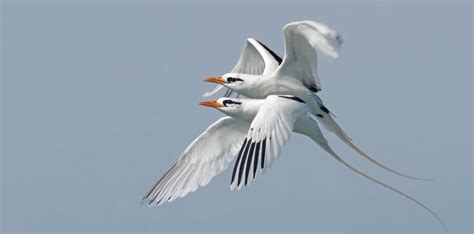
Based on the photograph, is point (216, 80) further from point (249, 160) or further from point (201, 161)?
point (249, 160)

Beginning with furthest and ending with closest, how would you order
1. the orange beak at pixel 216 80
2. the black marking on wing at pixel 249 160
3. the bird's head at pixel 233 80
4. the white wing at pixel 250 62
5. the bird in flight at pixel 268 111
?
the white wing at pixel 250 62, the orange beak at pixel 216 80, the bird's head at pixel 233 80, the bird in flight at pixel 268 111, the black marking on wing at pixel 249 160

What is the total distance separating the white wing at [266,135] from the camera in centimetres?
2124

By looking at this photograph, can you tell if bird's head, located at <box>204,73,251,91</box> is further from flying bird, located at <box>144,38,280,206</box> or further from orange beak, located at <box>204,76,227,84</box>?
flying bird, located at <box>144,38,280,206</box>

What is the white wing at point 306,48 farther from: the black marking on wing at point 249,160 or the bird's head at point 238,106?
the black marking on wing at point 249,160

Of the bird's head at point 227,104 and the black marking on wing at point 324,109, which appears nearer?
the bird's head at point 227,104

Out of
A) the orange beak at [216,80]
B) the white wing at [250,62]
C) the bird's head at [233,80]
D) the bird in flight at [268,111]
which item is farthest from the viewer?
the white wing at [250,62]

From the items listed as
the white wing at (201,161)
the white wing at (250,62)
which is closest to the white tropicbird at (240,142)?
the white wing at (201,161)

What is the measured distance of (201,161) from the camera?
2558 cm

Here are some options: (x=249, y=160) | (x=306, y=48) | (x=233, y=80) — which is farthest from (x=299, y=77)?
(x=249, y=160)

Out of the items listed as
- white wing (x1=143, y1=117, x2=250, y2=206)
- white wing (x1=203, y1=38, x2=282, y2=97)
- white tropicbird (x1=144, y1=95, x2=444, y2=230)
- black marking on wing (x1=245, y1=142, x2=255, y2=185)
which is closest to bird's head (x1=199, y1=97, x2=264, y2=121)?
white tropicbird (x1=144, y1=95, x2=444, y2=230)

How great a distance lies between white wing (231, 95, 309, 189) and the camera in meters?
21.2

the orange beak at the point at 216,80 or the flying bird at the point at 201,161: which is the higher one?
the orange beak at the point at 216,80

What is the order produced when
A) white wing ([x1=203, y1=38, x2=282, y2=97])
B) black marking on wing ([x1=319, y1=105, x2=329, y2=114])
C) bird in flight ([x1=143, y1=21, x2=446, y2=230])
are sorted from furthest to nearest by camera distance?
white wing ([x1=203, y1=38, x2=282, y2=97]), black marking on wing ([x1=319, y1=105, x2=329, y2=114]), bird in flight ([x1=143, y1=21, x2=446, y2=230])

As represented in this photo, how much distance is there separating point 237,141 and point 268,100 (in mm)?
2772
